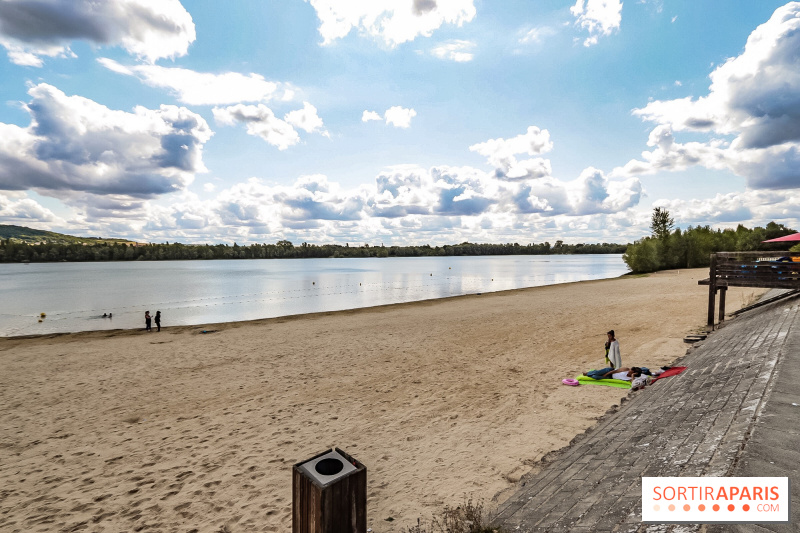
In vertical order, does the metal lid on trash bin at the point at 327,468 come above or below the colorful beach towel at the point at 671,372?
above

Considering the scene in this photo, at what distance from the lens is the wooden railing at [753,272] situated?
544 inches

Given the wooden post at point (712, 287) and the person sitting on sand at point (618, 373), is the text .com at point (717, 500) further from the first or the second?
the wooden post at point (712, 287)

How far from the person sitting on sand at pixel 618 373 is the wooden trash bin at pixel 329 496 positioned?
10047 mm

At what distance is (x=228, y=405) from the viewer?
10.9 metres

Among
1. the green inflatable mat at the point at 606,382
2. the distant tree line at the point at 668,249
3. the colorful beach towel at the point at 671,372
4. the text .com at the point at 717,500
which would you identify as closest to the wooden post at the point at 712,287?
the colorful beach towel at the point at 671,372

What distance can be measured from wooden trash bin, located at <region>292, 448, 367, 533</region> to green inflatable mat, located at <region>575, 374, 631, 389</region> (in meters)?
9.78

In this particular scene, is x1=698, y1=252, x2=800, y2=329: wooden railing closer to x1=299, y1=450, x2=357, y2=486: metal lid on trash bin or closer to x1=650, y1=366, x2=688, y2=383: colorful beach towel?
x1=650, y1=366, x2=688, y2=383: colorful beach towel

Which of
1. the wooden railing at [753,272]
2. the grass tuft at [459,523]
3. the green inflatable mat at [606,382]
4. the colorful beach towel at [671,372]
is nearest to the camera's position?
the grass tuft at [459,523]

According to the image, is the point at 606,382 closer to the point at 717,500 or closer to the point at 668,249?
the point at 717,500

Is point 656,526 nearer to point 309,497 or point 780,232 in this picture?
point 309,497

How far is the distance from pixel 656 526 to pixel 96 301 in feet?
197

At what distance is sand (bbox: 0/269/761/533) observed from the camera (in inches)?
250

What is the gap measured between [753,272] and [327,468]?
19029 millimetres

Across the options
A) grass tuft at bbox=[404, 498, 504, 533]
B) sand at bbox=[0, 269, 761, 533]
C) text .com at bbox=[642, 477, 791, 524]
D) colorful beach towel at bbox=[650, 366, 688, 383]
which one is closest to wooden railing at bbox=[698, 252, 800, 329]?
sand at bbox=[0, 269, 761, 533]
